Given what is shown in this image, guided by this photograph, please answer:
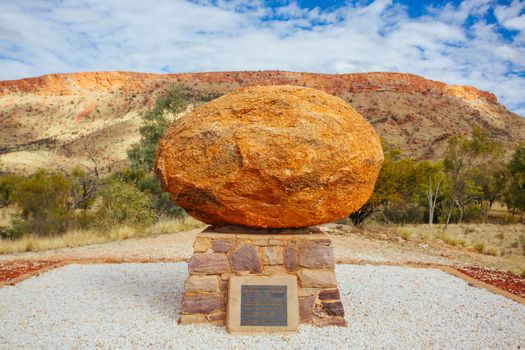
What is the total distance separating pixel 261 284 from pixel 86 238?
9.25m

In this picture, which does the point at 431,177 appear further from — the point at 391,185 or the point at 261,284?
the point at 261,284

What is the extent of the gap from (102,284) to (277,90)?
4.47 meters

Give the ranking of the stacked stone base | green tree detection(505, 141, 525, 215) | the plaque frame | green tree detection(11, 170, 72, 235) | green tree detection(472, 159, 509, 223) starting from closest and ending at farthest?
the plaque frame → the stacked stone base → green tree detection(11, 170, 72, 235) → green tree detection(505, 141, 525, 215) → green tree detection(472, 159, 509, 223)

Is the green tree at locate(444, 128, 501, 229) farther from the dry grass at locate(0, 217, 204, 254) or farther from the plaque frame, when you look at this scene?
the plaque frame

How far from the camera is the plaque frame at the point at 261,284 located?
488 centimetres

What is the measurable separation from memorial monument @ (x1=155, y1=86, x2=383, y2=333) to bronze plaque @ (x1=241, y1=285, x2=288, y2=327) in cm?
1

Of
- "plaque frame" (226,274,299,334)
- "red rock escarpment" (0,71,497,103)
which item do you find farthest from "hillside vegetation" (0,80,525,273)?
"red rock escarpment" (0,71,497,103)

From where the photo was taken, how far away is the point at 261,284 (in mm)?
5066

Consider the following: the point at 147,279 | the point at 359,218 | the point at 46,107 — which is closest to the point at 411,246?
the point at 359,218

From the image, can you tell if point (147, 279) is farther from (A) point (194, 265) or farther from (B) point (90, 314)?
(A) point (194, 265)

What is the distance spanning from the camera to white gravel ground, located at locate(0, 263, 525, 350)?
4625 millimetres

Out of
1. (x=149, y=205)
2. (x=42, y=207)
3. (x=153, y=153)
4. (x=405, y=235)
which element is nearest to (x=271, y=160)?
(x=405, y=235)

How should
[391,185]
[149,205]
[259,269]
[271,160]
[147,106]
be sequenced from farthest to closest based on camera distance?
[147,106]
[391,185]
[149,205]
[259,269]
[271,160]

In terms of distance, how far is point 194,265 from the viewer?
506 cm
